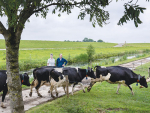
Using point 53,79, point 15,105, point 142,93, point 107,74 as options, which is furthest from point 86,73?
point 15,105

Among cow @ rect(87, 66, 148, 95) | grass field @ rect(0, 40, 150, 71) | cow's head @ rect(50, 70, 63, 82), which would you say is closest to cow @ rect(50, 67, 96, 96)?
cow's head @ rect(50, 70, 63, 82)

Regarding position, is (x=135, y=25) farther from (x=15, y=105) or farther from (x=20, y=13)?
(x=15, y=105)

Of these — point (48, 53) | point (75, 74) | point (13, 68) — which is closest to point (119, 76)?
point (75, 74)

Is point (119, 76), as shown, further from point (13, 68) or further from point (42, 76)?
point (13, 68)

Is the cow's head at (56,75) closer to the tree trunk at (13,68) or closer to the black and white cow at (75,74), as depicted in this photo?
the black and white cow at (75,74)

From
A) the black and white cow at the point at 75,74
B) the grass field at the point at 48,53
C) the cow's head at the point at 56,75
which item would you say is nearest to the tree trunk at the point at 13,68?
the cow's head at the point at 56,75

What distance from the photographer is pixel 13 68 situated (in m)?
5.31

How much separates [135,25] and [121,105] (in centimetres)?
401

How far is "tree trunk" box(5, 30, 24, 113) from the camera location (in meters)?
5.27

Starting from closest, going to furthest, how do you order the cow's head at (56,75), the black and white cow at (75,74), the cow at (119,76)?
the cow's head at (56,75) < the black and white cow at (75,74) < the cow at (119,76)

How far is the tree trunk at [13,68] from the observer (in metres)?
5.27

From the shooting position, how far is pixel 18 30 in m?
5.31

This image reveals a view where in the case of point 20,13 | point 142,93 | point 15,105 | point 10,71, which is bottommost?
point 142,93

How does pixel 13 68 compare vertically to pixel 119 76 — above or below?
above
